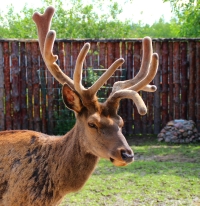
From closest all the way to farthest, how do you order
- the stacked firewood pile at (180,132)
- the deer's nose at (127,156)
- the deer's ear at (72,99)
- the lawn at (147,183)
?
the deer's nose at (127,156)
the deer's ear at (72,99)
the lawn at (147,183)
the stacked firewood pile at (180,132)

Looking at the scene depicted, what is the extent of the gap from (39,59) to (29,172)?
267 inches

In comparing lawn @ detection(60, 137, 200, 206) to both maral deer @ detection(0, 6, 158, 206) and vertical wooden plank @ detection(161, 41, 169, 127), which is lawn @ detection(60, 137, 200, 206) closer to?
maral deer @ detection(0, 6, 158, 206)

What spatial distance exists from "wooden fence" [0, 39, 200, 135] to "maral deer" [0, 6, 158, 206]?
6.25 meters

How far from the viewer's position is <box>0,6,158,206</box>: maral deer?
Answer: 3.47m

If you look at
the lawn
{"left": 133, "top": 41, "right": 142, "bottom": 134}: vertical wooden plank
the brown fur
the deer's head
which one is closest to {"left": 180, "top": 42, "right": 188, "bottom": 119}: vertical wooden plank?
{"left": 133, "top": 41, "right": 142, "bottom": 134}: vertical wooden plank

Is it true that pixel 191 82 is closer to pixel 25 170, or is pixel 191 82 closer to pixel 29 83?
pixel 29 83

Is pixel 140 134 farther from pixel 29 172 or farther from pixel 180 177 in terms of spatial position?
pixel 29 172

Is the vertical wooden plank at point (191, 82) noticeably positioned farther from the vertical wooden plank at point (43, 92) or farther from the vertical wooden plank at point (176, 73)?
Result: the vertical wooden plank at point (43, 92)

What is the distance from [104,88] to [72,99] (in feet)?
21.4

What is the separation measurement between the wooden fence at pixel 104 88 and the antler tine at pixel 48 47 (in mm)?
5574

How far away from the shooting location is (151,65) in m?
3.88

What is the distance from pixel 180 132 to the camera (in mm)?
9586

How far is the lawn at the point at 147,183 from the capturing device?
5441 mm

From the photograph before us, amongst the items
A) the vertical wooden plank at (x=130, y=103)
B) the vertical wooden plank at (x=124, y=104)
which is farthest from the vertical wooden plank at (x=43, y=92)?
the vertical wooden plank at (x=130, y=103)
